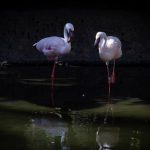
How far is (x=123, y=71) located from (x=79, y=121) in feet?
18.4

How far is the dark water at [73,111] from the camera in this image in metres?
6.59

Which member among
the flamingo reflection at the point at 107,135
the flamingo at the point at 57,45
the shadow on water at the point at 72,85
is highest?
the flamingo at the point at 57,45

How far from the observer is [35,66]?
45.5ft

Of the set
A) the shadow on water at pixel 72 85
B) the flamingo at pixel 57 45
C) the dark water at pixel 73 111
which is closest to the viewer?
the dark water at pixel 73 111

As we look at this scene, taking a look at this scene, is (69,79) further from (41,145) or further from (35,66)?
(41,145)

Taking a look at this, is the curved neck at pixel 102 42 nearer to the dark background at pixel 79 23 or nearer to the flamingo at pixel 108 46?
the flamingo at pixel 108 46

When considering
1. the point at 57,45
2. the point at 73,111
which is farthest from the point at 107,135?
the point at 57,45

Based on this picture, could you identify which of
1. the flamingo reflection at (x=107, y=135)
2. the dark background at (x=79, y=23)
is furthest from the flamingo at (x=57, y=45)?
the flamingo reflection at (x=107, y=135)

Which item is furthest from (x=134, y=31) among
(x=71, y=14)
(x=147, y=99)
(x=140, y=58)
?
(x=147, y=99)

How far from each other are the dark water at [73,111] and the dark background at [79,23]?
5.75ft

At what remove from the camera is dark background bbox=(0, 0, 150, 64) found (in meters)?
14.5

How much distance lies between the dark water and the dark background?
1754 mm

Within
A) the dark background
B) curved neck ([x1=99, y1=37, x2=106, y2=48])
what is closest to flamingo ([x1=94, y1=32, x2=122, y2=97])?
curved neck ([x1=99, y1=37, x2=106, y2=48])

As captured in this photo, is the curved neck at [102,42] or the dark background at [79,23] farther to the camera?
the dark background at [79,23]
